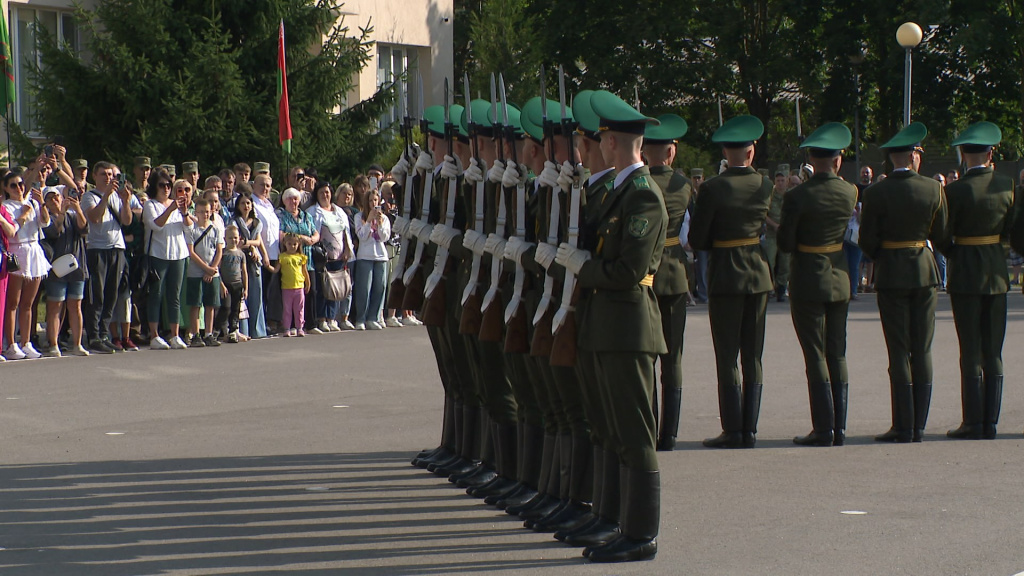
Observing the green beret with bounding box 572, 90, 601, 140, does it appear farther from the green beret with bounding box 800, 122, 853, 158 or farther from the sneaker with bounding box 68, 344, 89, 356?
the sneaker with bounding box 68, 344, 89, 356

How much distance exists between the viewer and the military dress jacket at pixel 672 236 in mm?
8922

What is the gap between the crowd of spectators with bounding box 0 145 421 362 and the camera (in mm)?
13852

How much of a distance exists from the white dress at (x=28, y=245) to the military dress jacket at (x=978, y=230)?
801 centimetres

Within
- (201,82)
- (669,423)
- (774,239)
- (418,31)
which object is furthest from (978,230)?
(418,31)

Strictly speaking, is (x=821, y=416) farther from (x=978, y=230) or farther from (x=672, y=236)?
(x=978, y=230)

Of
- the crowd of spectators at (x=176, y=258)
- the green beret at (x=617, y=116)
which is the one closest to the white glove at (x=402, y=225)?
the green beret at (x=617, y=116)

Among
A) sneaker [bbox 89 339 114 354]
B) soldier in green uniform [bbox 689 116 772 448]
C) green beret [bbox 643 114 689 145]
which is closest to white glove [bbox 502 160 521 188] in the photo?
green beret [bbox 643 114 689 145]

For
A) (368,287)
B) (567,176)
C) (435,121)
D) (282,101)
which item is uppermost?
(282,101)

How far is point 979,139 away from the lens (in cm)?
959

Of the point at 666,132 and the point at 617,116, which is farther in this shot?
the point at 666,132

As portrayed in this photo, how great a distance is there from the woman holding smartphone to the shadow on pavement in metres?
6.12

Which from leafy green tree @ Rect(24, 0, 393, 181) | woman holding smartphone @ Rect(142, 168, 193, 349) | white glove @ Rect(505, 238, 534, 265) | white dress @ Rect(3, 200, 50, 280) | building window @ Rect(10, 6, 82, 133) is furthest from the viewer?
building window @ Rect(10, 6, 82, 133)

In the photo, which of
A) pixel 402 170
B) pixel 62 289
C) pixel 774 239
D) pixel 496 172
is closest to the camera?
Result: pixel 496 172

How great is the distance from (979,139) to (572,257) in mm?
4312
